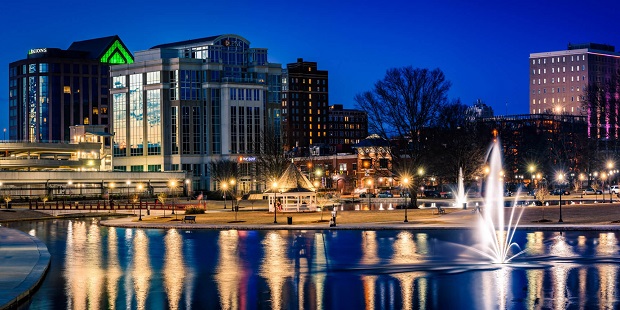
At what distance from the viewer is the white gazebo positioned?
77125mm

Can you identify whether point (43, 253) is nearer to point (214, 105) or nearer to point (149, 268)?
point (149, 268)

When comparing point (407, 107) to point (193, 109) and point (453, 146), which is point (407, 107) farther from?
point (193, 109)

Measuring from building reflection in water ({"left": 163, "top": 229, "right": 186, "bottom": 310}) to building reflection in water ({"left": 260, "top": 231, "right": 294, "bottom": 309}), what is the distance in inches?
124

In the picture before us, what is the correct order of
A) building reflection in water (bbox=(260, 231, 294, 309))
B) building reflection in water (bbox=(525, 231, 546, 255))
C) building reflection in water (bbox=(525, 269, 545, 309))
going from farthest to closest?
building reflection in water (bbox=(525, 231, 546, 255))
building reflection in water (bbox=(260, 231, 294, 309))
building reflection in water (bbox=(525, 269, 545, 309))

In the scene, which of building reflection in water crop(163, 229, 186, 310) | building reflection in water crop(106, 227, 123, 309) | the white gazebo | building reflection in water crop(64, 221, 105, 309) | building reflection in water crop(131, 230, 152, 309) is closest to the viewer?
building reflection in water crop(64, 221, 105, 309)

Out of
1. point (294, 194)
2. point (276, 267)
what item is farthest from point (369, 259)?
point (294, 194)

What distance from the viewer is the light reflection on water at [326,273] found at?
84.2ft

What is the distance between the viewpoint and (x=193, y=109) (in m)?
151

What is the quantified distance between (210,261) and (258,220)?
2847cm

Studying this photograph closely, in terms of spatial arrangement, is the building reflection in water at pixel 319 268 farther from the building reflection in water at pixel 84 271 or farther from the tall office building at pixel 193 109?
the tall office building at pixel 193 109

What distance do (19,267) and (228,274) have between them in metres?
8.43

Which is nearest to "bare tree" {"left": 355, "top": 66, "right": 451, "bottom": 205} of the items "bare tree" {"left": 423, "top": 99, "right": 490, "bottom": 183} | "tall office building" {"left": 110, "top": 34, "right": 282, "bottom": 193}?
"bare tree" {"left": 423, "top": 99, "right": 490, "bottom": 183}

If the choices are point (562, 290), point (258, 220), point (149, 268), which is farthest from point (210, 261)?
point (258, 220)

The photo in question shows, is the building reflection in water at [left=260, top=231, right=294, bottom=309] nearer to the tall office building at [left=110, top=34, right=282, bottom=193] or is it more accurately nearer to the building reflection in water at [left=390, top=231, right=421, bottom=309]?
the building reflection in water at [left=390, top=231, right=421, bottom=309]
